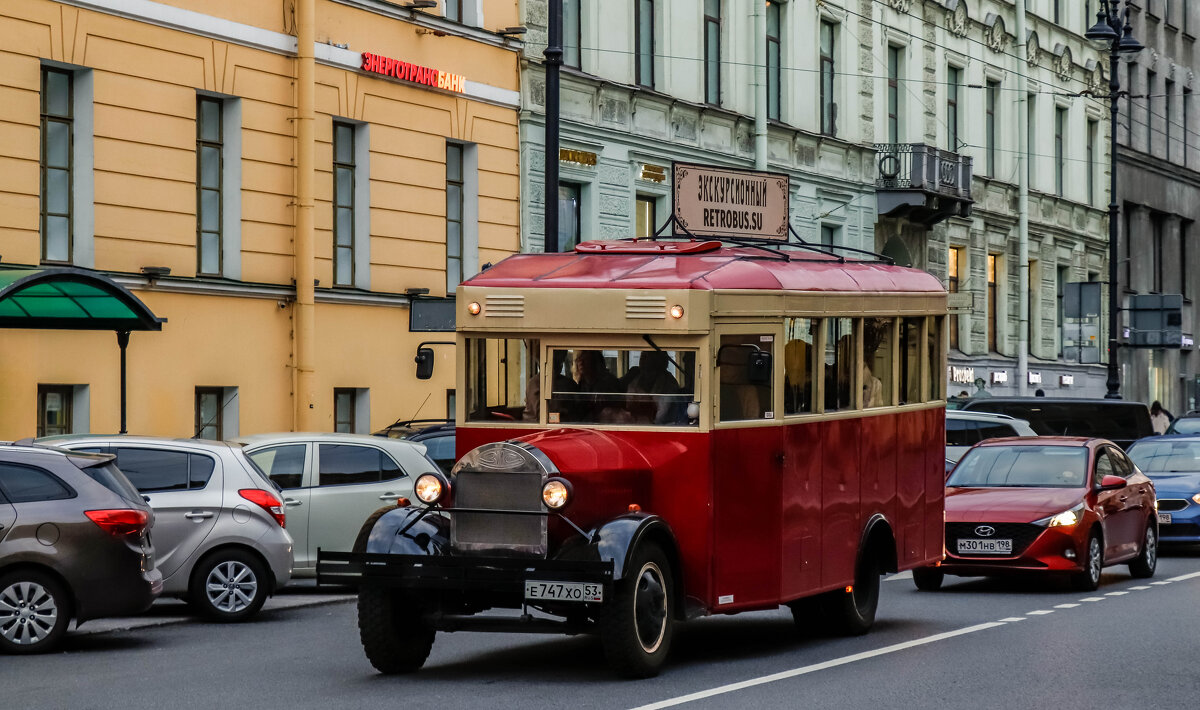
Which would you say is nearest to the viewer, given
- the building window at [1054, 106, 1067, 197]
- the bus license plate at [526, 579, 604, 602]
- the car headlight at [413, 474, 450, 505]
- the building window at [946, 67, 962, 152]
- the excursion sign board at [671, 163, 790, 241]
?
the bus license plate at [526, 579, 604, 602]

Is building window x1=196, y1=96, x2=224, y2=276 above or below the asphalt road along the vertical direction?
above

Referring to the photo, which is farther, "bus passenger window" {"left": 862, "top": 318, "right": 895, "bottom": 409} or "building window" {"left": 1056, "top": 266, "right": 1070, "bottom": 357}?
"building window" {"left": 1056, "top": 266, "right": 1070, "bottom": 357}

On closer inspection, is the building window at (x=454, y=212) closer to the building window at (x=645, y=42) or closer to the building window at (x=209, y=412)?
the building window at (x=645, y=42)

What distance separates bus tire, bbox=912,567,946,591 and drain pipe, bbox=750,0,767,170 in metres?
16.8

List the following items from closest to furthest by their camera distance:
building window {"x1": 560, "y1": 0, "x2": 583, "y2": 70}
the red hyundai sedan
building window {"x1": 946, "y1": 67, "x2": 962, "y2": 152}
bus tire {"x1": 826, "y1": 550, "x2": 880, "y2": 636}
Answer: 1. bus tire {"x1": 826, "y1": 550, "x2": 880, "y2": 636}
2. the red hyundai sedan
3. building window {"x1": 560, "y1": 0, "x2": 583, "y2": 70}
4. building window {"x1": 946, "y1": 67, "x2": 962, "y2": 152}

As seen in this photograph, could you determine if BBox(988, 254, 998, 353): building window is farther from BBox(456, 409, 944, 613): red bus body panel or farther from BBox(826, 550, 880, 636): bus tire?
BBox(456, 409, 944, 613): red bus body panel

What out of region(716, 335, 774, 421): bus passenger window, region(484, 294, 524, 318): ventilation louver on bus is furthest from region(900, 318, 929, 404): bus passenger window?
region(484, 294, 524, 318): ventilation louver on bus

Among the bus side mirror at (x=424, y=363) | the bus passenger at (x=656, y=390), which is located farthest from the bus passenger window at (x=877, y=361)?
the bus side mirror at (x=424, y=363)

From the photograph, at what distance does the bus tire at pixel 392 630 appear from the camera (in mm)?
11719

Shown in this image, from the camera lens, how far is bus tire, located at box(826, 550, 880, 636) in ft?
46.9

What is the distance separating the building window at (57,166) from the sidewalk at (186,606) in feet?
16.7

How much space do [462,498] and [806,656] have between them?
114 inches

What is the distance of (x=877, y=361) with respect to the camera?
1462 cm

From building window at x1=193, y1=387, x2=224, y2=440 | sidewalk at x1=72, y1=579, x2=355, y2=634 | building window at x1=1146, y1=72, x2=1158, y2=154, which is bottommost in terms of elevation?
sidewalk at x1=72, y1=579, x2=355, y2=634
